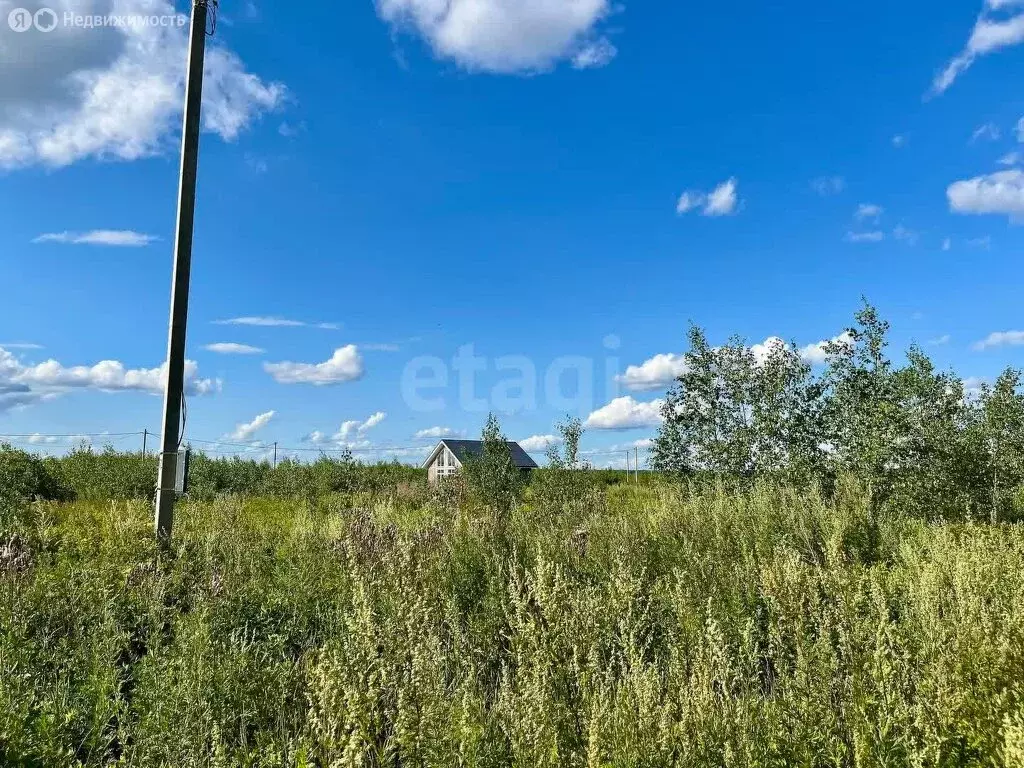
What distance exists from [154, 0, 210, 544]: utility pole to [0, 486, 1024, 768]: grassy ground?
575 mm

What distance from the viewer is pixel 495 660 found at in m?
4.74

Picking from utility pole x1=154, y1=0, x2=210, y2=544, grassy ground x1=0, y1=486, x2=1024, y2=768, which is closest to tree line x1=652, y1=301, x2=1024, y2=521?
grassy ground x1=0, y1=486, x2=1024, y2=768

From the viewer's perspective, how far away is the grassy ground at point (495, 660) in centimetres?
270

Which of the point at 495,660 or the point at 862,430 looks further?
the point at 862,430

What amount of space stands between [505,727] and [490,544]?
403 cm

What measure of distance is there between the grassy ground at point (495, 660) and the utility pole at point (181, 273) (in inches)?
22.6

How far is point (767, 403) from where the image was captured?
A: 13953mm

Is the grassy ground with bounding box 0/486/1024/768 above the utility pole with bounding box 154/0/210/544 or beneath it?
beneath

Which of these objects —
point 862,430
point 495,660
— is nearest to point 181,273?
point 495,660

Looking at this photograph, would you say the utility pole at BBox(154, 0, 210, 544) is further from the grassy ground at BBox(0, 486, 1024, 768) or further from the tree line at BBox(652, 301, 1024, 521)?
the tree line at BBox(652, 301, 1024, 521)

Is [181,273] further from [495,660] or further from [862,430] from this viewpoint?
[862,430]

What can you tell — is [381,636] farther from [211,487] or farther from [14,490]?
[211,487]

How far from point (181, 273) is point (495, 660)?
5566 millimetres

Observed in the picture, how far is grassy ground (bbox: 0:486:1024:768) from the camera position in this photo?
8.86 ft
